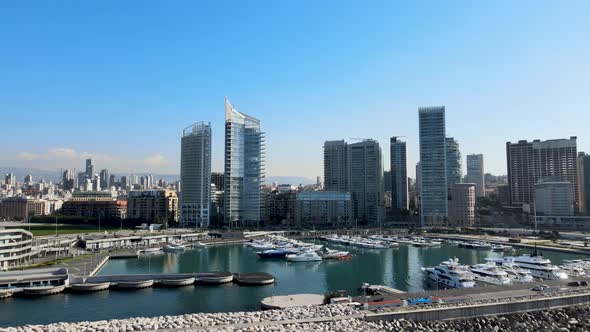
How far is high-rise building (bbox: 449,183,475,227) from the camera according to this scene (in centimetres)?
9756

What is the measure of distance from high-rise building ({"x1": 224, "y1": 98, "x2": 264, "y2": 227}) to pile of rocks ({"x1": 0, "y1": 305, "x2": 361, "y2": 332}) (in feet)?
241

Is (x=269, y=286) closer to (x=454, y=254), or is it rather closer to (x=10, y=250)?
(x=10, y=250)

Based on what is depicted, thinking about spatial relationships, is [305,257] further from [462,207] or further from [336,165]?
[336,165]

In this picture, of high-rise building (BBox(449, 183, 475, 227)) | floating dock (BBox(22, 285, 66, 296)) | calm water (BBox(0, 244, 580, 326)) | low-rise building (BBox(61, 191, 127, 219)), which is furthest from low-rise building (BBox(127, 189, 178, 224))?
floating dock (BBox(22, 285, 66, 296))

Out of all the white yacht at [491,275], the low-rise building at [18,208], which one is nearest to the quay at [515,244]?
the white yacht at [491,275]

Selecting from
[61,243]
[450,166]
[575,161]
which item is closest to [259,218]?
[61,243]

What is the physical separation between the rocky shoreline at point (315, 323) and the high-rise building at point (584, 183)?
9264 centimetres

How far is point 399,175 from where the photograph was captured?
123688 mm

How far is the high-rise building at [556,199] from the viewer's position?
94.0m

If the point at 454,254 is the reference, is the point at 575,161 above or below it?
above

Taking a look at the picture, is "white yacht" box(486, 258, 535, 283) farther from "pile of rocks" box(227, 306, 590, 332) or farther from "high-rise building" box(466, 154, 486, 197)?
"high-rise building" box(466, 154, 486, 197)

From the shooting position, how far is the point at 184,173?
93750 mm

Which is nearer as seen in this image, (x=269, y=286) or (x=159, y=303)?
(x=159, y=303)

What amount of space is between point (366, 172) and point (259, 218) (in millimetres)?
28648
